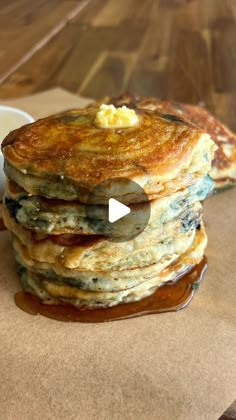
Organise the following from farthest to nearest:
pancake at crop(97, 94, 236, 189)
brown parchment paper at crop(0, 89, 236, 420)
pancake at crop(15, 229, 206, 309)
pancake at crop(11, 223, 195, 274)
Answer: pancake at crop(97, 94, 236, 189)
pancake at crop(15, 229, 206, 309)
pancake at crop(11, 223, 195, 274)
brown parchment paper at crop(0, 89, 236, 420)

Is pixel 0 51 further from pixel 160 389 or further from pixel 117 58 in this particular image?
pixel 160 389

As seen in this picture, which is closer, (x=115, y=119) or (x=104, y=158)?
(x=104, y=158)

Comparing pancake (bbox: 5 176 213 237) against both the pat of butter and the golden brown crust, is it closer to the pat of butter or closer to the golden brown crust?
the golden brown crust

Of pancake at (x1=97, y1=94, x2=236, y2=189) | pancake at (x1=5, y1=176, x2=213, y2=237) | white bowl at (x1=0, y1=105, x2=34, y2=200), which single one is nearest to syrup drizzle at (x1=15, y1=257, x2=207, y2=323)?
pancake at (x1=5, y1=176, x2=213, y2=237)
